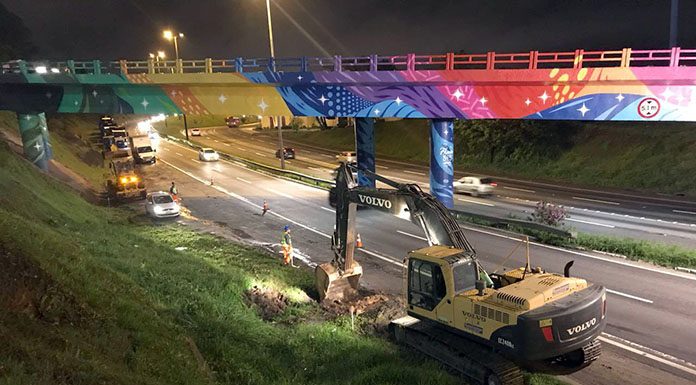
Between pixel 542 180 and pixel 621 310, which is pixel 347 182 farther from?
pixel 542 180

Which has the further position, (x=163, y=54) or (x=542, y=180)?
(x=163, y=54)

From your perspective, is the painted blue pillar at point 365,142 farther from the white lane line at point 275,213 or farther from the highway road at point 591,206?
the highway road at point 591,206

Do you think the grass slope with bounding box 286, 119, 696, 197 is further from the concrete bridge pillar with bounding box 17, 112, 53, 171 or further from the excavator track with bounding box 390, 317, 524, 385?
the concrete bridge pillar with bounding box 17, 112, 53, 171

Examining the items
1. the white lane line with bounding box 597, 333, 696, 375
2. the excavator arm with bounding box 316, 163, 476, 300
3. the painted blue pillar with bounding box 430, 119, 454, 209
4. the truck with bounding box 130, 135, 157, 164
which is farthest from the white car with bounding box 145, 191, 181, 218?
the truck with bounding box 130, 135, 157, 164

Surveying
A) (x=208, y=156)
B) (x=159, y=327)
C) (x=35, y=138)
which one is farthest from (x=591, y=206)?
(x=208, y=156)

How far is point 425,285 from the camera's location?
1126cm

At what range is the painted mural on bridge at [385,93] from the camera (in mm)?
21281

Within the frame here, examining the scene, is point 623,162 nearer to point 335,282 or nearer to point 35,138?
point 335,282

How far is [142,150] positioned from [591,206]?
45.8 metres

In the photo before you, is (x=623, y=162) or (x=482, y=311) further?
(x=623, y=162)

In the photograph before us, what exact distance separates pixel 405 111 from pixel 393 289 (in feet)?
39.8

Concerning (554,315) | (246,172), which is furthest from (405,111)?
(246,172)

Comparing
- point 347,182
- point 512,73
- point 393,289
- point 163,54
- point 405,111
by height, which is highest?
point 163,54

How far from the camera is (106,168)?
49.9 meters
